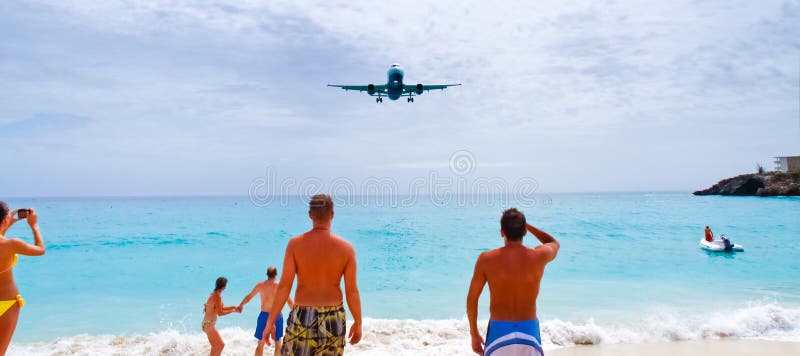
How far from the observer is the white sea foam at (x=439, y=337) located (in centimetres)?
604

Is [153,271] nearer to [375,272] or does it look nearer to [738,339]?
[375,272]

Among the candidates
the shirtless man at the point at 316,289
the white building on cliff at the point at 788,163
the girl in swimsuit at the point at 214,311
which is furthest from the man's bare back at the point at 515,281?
the white building on cliff at the point at 788,163

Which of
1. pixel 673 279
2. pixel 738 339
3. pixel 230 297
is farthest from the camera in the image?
pixel 673 279

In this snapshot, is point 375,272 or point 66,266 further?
point 66,266

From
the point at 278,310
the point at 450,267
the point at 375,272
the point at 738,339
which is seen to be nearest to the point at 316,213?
the point at 278,310

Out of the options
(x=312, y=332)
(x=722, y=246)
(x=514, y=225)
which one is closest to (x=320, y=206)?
(x=312, y=332)

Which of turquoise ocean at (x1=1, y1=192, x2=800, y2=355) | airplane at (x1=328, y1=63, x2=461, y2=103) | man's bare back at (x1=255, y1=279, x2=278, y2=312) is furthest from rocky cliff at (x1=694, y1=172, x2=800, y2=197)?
man's bare back at (x1=255, y1=279, x2=278, y2=312)

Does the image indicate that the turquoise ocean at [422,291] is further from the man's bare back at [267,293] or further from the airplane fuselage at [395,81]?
the airplane fuselage at [395,81]

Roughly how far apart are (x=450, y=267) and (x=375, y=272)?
311cm

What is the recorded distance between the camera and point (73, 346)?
652 centimetres

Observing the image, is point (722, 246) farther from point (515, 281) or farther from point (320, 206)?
point (320, 206)

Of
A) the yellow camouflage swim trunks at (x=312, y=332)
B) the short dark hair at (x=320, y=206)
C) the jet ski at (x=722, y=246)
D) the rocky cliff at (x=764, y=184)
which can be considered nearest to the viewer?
the yellow camouflage swim trunks at (x=312, y=332)

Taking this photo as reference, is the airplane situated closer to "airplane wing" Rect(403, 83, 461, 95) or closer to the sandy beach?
"airplane wing" Rect(403, 83, 461, 95)

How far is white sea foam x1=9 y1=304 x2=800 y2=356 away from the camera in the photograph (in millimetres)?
6043
